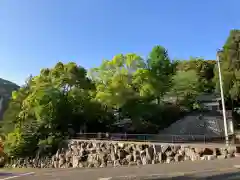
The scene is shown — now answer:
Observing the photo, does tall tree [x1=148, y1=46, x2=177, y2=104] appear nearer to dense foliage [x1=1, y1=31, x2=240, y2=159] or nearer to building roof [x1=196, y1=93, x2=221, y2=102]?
dense foliage [x1=1, y1=31, x2=240, y2=159]

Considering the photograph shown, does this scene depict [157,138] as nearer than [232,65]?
Yes

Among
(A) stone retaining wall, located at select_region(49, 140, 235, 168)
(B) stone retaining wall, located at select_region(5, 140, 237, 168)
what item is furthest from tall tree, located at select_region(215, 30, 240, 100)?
(A) stone retaining wall, located at select_region(49, 140, 235, 168)

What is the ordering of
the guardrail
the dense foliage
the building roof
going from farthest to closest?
1. the building roof
2. the dense foliage
3. the guardrail

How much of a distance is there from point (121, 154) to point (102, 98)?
25.6 ft

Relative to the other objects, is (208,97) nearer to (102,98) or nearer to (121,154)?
(102,98)

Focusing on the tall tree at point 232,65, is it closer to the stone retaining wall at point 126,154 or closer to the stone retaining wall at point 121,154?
the stone retaining wall at point 121,154

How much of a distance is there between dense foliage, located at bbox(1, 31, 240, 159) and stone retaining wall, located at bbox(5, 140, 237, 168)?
188 cm

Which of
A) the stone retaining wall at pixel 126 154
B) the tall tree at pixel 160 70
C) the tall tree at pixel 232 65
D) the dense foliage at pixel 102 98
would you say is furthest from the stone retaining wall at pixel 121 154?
the tall tree at pixel 232 65

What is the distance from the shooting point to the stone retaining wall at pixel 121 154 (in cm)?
1547

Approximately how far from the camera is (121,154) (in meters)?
20.1

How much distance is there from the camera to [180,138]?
73.2ft

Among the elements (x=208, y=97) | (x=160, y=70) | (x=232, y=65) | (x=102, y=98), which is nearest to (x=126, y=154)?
(x=102, y=98)

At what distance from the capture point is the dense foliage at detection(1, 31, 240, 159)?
25938mm

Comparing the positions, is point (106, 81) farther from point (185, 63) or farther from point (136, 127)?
point (185, 63)
